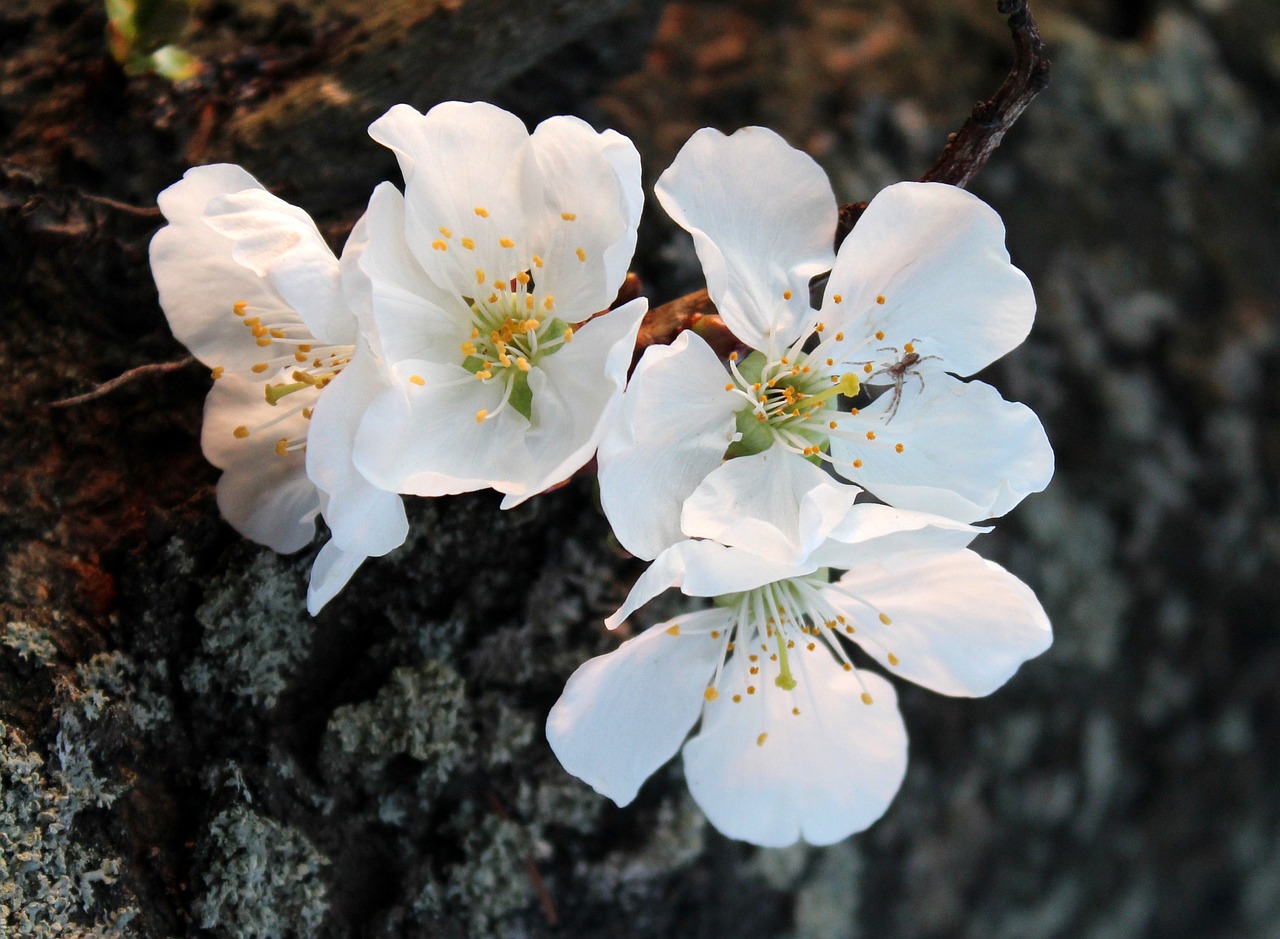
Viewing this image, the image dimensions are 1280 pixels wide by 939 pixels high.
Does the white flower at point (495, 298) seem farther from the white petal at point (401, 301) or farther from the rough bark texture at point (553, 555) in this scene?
the rough bark texture at point (553, 555)

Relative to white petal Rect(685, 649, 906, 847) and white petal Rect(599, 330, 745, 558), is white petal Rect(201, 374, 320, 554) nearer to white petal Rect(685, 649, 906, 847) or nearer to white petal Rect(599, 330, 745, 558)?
white petal Rect(599, 330, 745, 558)

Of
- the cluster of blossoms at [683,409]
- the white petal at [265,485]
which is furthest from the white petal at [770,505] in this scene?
the white petal at [265,485]

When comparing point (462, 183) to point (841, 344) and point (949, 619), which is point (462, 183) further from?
point (949, 619)

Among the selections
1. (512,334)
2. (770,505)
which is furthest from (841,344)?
(512,334)

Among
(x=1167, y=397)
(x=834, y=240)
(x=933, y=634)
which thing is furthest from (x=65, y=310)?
(x=1167, y=397)

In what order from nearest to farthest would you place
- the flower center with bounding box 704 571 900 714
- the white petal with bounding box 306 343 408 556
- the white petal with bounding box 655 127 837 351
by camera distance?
the white petal with bounding box 306 343 408 556 < the white petal with bounding box 655 127 837 351 < the flower center with bounding box 704 571 900 714

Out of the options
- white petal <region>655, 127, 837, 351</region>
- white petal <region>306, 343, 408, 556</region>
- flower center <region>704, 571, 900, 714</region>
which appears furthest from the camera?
flower center <region>704, 571, 900, 714</region>

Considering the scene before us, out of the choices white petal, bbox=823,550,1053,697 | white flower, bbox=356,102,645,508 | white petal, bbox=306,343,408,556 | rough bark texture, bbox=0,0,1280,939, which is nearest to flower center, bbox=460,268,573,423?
white flower, bbox=356,102,645,508
